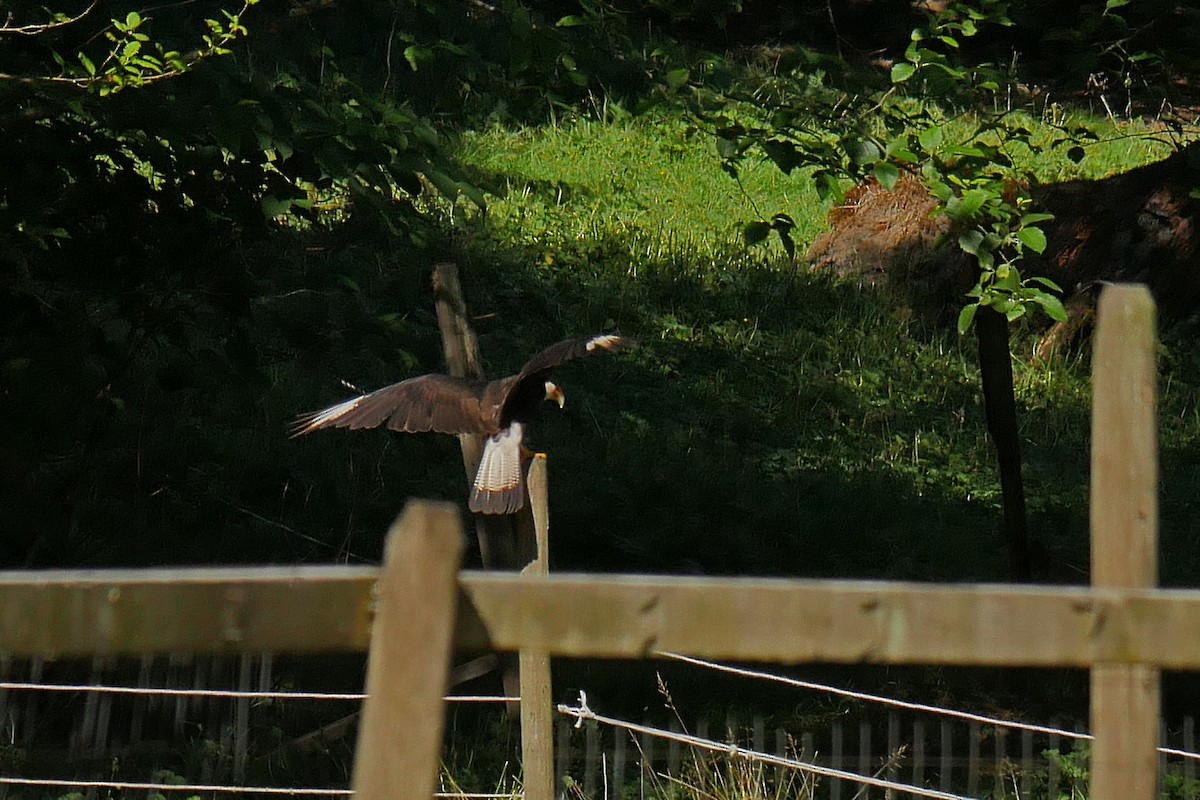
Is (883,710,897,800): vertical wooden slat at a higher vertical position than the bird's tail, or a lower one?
lower

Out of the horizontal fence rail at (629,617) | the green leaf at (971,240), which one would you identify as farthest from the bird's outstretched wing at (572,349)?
the horizontal fence rail at (629,617)

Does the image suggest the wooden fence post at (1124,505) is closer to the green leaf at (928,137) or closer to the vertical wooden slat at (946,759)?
the green leaf at (928,137)

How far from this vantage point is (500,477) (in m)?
4.15

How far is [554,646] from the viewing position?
1421 mm

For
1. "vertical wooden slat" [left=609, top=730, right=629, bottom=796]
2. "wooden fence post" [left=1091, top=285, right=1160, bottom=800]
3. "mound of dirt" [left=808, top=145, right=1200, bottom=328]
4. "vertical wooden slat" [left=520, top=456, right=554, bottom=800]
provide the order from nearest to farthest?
"wooden fence post" [left=1091, top=285, right=1160, bottom=800] → "vertical wooden slat" [left=520, top=456, right=554, bottom=800] → "vertical wooden slat" [left=609, top=730, right=629, bottom=796] → "mound of dirt" [left=808, top=145, right=1200, bottom=328]

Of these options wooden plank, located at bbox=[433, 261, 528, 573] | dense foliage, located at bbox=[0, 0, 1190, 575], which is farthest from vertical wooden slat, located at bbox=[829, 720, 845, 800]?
dense foliage, located at bbox=[0, 0, 1190, 575]

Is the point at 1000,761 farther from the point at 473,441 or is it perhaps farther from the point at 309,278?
the point at 309,278

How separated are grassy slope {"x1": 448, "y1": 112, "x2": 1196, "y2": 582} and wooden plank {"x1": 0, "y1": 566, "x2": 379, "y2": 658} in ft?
17.3

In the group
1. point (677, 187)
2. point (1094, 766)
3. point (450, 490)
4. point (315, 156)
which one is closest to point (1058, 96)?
point (677, 187)

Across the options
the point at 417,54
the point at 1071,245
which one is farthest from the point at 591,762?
the point at 1071,245

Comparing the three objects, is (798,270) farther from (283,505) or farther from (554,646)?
(554,646)

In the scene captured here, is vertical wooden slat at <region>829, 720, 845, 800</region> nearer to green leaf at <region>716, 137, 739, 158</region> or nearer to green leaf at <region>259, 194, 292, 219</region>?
green leaf at <region>716, 137, 739, 158</region>

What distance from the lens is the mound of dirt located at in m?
9.45

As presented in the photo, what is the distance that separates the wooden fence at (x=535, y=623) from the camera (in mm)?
1358
